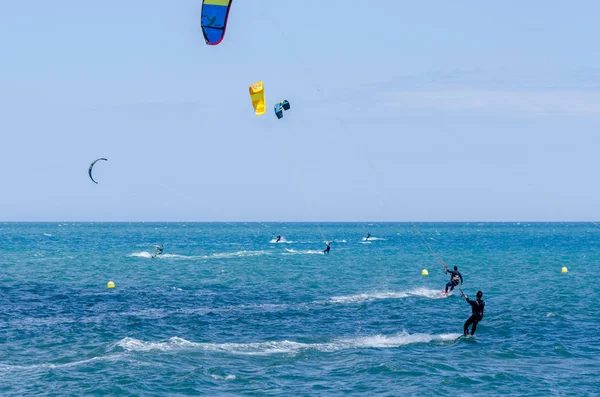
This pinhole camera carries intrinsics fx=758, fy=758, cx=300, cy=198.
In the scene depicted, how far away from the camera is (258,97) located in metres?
43.0

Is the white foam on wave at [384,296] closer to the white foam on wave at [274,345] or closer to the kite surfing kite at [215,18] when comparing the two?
the white foam on wave at [274,345]

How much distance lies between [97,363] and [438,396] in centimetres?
1116

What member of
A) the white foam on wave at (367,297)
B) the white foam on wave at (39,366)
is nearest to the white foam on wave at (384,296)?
the white foam on wave at (367,297)

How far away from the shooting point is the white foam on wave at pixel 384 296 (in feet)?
139

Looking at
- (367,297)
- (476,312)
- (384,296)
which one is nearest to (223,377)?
(476,312)

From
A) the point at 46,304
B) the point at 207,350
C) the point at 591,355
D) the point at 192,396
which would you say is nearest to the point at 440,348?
the point at 591,355

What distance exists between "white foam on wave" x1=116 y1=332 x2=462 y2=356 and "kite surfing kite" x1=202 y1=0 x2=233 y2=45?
10936mm

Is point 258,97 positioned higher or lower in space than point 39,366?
higher

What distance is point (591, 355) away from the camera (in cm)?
2650

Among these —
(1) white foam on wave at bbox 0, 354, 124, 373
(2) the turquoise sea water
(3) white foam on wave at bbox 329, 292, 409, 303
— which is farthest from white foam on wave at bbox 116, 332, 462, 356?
(3) white foam on wave at bbox 329, 292, 409, 303

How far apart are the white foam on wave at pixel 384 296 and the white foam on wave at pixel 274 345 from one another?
40.7 ft

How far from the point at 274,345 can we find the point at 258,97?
18770mm

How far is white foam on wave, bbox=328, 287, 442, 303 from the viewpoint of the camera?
42.3 metres

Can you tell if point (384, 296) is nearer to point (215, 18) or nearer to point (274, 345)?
point (274, 345)
